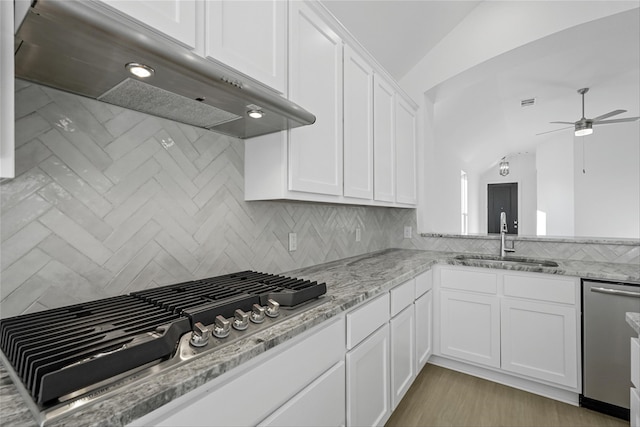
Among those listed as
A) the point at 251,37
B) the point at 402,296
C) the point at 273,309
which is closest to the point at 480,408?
the point at 402,296

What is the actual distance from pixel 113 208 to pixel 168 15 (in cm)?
72

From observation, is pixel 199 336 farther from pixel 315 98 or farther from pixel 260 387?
pixel 315 98

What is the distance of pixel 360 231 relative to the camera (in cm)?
290

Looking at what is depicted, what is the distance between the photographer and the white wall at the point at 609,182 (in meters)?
5.11

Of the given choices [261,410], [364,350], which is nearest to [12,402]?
[261,410]

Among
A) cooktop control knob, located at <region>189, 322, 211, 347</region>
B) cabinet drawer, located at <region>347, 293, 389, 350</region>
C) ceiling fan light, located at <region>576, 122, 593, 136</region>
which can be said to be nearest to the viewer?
cooktop control knob, located at <region>189, 322, 211, 347</region>

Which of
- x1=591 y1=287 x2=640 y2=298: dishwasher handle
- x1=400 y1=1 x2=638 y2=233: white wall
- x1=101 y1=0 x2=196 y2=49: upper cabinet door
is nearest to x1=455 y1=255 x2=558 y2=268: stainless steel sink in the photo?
x1=591 y1=287 x2=640 y2=298: dishwasher handle

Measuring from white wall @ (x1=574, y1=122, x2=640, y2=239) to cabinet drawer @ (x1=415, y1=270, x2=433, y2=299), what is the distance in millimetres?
4970

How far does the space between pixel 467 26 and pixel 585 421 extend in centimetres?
336

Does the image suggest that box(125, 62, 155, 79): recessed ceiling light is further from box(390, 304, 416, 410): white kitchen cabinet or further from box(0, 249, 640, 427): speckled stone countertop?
box(390, 304, 416, 410): white kitchen cabinet

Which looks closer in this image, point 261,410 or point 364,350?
point 261,410

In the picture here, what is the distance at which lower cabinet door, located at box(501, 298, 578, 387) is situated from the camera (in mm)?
2082

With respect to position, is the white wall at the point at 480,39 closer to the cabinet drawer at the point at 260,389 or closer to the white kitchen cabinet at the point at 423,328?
the white kitchen cabinet at the point at 423,328

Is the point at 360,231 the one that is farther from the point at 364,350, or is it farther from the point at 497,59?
the point at 497,59
